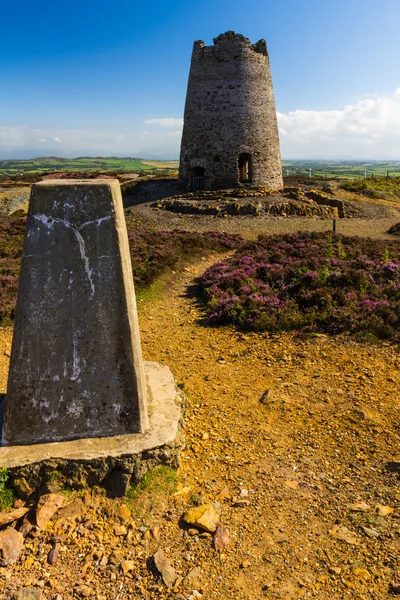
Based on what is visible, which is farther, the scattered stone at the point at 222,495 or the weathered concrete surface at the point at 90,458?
the scattered stone at the point at 222,495

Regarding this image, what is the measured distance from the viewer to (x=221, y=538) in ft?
13.5

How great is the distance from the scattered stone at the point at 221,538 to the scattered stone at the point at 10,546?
6.18 ft

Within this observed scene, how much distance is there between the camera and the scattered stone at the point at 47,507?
420 centimetres

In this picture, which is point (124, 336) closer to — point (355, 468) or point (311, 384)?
point (355, 468)

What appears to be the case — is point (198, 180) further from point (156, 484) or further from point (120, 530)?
point (120, 530)

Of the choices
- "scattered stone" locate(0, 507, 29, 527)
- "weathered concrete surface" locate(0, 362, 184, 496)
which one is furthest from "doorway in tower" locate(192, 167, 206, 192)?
"scattered stone" locate(0, 507, 29, 527)

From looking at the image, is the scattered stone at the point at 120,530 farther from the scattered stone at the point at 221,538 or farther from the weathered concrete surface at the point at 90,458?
the scattered stone at the point at 221,538

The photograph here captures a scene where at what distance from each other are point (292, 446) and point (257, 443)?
467 millimetres

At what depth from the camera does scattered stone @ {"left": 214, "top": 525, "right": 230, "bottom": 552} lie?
4035 millimetres

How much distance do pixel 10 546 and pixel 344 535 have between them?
3.26m

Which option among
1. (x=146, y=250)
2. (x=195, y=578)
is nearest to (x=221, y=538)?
(x=195, y=578)

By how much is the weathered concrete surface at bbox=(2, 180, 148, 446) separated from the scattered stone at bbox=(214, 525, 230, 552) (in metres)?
1.46

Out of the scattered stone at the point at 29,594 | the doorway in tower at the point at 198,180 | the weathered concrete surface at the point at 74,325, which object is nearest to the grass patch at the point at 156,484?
the weathered concrete surface at the point at 74,325

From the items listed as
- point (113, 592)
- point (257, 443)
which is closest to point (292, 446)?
point (257, 443)
